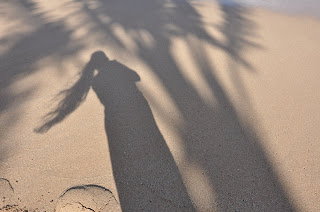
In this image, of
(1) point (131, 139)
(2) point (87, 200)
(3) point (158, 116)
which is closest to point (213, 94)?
(3) point (158, 116)

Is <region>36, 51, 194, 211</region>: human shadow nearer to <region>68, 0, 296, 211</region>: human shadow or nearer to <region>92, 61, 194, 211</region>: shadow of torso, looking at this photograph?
<region>92, 61, 194, 211</region>: shadow of torso

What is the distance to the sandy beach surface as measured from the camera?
2592mm

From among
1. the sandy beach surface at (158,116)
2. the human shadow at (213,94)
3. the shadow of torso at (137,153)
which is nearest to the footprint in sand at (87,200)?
the sandy beach surface at (158,116)

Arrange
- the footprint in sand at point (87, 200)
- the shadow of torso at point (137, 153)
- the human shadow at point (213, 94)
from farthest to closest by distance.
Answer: the human shadow at point (213, 94), the shadow of torso at point (137, 153), the footprint in sand at point (87, 200)

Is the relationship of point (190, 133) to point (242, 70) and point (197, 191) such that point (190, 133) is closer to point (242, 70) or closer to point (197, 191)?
point (197, 191)

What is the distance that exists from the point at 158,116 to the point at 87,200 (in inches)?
60.1

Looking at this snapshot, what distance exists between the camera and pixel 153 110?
356cm

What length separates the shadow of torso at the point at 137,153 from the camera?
2.51m

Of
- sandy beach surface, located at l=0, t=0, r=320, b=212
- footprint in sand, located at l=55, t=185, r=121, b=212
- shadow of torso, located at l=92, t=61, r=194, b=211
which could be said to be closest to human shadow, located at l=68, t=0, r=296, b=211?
sandy beach surface, located at l=0, t=0, r=320, b=212

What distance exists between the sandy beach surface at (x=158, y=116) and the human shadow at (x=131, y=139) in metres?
0.01

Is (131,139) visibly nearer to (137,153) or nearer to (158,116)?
(137,153)

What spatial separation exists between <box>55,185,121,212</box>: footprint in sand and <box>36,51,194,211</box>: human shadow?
13 cm

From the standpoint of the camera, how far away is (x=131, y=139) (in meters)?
3.13

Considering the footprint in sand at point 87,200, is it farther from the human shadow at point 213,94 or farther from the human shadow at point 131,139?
the human shadow at point 213,94
